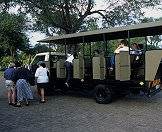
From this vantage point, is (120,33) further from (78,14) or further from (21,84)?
(78,14)

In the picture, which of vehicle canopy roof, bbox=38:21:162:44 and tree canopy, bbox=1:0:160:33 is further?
tree canopy, bbox=1:0:160:33

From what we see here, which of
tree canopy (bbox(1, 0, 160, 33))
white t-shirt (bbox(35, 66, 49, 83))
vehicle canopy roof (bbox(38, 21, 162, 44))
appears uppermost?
tree canopy (bbox(1, 0, 160, 33))

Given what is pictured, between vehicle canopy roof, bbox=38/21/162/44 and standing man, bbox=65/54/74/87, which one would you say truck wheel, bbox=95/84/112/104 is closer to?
standing man, bbox=65/54/74/87

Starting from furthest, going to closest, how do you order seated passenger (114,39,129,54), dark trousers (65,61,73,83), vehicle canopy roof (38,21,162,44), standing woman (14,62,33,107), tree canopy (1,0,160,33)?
tree canopy (1,0,160,33)
dark trousers (65,61,73,83)
seated passenger (114,39,129,54)
standing woman (14,62,33,107)
vehicle canopy roof (38,21,162,44)

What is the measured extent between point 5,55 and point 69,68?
4379 cm

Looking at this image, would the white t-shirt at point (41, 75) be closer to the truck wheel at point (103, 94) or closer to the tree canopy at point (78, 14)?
the truck wheel at point (103, 94)

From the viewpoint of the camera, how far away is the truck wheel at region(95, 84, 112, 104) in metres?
14.4

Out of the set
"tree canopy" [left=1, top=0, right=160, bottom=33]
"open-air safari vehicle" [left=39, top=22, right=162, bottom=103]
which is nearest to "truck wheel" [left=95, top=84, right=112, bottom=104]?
"open-air safari vehicle" [left=39, top=22, right=162, bottom=103]

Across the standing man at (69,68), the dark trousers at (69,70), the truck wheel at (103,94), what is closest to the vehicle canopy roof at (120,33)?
the standing man at (69,68)

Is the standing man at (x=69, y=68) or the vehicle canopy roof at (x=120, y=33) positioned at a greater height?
the vehicle canopy roof at (x=120, y=33)

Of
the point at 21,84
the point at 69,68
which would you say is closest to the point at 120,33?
the point at 69,68

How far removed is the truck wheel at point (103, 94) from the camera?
14.4 m

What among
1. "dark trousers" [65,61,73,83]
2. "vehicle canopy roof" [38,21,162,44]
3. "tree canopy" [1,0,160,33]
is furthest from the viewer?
"tree canopy" [1,0,160,33]

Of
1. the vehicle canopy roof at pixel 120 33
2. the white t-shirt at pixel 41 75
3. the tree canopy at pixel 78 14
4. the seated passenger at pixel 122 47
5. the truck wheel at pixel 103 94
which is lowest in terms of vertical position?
the truck wheel at pixel 103 94
